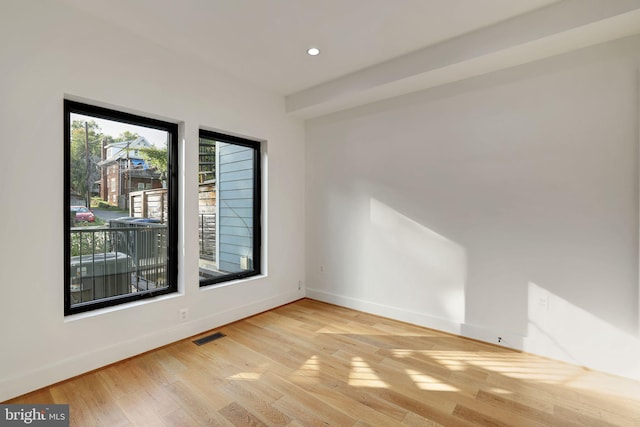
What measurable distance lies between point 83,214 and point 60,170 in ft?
1.38

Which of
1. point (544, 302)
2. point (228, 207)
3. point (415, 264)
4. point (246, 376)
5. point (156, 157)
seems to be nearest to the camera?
point (246, 376)

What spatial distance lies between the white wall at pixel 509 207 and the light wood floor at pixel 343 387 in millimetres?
376

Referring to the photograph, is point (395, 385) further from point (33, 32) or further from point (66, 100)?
point (33, 32)

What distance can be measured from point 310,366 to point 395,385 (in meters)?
0.68

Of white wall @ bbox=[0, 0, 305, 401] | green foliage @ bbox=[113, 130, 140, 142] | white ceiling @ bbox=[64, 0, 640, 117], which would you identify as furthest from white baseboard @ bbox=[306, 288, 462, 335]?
green foliage @ bbox=[113, 130, 140, 142]

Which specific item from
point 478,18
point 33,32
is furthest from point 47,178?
point 478,18

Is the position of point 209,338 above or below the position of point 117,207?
below

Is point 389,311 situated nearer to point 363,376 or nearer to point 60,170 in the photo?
point 363,376

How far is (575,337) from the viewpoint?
2.52 m

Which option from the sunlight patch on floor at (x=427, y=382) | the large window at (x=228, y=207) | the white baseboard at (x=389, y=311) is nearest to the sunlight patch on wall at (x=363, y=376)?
the sunlight patch on floor at (x=427, y=382)

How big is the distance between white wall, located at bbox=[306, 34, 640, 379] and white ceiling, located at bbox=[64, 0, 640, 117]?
1.11 feet

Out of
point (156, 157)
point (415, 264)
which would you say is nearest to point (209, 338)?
point (156, 157)

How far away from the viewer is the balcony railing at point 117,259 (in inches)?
98.6

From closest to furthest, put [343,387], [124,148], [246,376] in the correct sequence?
[343,387] → [246,376] → [124,148]
